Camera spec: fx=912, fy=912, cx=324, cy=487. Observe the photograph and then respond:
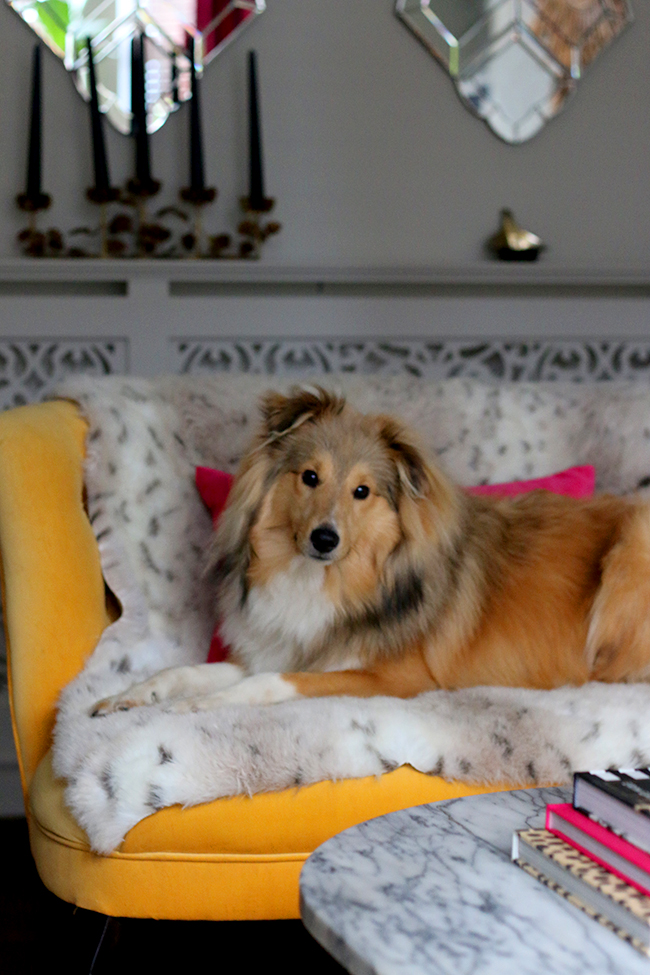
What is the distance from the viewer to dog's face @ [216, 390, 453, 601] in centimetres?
192

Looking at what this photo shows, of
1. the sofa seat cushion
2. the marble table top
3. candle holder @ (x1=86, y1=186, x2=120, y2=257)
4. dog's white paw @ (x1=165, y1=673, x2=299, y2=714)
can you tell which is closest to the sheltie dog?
→ dog's white paw @ (x1=165, y1=673, x2=299, y2=714)

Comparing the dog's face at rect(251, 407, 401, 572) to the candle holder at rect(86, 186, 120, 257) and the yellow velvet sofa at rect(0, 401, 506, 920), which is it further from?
the candle holder at rect(86, 186, 120, 257)

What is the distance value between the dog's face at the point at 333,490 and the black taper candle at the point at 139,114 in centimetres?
147

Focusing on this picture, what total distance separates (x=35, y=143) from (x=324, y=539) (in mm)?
1968

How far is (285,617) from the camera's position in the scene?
1949mm

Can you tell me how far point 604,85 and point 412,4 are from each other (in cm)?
77

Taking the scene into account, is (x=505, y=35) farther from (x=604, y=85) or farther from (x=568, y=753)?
(x=568, y=753)

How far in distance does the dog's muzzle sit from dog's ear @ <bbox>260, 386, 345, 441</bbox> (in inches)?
10.0

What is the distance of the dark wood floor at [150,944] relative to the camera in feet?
6.34

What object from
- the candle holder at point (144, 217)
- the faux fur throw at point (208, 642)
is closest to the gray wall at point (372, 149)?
the candle holder at point (144, 217)

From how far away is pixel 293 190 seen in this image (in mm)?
3328

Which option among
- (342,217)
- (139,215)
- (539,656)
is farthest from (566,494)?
(139,215)

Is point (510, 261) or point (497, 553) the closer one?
point (497, 553)

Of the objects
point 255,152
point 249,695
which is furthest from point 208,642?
point 255,152
